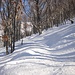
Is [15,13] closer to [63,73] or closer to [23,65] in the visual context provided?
[23,65]

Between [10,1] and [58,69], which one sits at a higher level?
[10,1]

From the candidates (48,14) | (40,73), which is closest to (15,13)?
(40,73)

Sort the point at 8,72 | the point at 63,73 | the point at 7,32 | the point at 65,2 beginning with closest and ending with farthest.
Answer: the point at 63,73, the point at 8,72, the point at 7,32, the point at 65,2

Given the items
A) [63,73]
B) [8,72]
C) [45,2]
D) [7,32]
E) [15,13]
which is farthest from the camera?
[45,2]

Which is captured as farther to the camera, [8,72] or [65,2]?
[65,2]

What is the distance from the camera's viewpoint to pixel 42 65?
9891mm

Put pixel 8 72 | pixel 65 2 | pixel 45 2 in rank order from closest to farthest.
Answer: pixel 8 72 → pixel 45 2 → pixel 65 2

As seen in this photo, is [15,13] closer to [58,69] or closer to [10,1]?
[10,1]

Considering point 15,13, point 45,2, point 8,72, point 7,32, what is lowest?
point 8,72

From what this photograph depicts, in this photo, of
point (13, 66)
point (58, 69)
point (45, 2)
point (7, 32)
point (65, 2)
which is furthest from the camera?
point (65, 2)

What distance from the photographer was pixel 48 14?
1551 inches

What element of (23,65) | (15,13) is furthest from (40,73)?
(15,13)

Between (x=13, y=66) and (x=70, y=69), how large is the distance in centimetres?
292

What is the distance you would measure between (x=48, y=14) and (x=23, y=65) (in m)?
30.0
